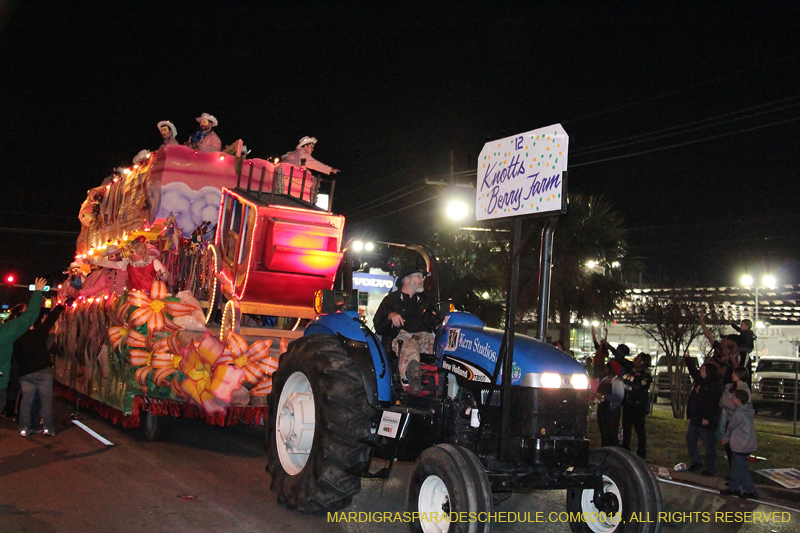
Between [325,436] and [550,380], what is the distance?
1.88m

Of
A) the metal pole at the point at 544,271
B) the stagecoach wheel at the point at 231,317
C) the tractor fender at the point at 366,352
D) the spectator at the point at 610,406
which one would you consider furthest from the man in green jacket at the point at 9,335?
the spectator at the point at 610,406

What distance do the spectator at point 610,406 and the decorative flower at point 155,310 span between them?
608 cm

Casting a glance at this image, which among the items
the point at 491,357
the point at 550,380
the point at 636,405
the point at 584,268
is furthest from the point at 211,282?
the point at 584,268

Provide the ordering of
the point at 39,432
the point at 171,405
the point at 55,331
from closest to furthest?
the point at 171,405, the point at 39,432, the point at 55,331

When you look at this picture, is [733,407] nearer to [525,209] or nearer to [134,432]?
[525,209]

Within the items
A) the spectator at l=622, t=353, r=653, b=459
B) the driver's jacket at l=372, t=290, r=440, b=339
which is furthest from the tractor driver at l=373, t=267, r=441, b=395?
the spectator at l=622, t=353, r=653, b=459

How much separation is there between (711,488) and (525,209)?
5.81 metres

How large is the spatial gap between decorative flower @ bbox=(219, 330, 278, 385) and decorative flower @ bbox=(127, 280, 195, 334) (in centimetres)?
100

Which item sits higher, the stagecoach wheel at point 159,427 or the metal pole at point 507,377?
Result: the metal pole at point 507,377

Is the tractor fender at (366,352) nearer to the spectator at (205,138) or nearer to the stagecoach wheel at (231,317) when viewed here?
the stagecoach wheel at (231,317)

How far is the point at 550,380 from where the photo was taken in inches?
202

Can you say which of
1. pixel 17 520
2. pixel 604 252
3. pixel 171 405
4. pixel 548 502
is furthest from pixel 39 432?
pixel 604 252

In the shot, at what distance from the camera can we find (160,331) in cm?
888

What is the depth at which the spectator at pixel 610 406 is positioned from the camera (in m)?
10.6
